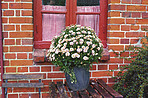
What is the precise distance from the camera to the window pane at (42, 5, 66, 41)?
2570mm

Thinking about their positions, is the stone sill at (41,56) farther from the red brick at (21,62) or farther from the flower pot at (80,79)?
the flower pot at (80,79)

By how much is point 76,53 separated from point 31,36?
794 millimetres

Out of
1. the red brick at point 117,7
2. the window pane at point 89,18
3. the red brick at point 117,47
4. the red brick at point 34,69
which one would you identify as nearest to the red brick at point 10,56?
the red brick at point 34,69

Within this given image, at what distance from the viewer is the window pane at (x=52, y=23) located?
257 centimetres

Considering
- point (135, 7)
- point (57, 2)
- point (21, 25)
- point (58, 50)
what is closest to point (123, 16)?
point (135, 7)

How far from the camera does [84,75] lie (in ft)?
6.73

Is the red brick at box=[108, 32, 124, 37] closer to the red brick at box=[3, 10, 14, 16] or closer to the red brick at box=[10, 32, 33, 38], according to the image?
the red brick at box=[10, 32, 33, 38]

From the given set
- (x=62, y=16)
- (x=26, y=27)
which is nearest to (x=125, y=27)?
(x=62, y=16)

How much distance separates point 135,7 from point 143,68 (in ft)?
2.78

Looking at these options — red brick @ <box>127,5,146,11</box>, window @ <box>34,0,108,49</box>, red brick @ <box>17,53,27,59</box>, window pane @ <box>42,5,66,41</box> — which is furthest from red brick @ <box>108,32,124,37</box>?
red brick @ <box>17,53,27,59</box>

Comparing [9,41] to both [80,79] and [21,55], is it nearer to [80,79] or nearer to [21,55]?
[21,55]

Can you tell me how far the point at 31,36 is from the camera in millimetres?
2422

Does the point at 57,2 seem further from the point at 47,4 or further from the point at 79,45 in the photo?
the point at 79,45

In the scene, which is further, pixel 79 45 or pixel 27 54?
pixel 27 54
